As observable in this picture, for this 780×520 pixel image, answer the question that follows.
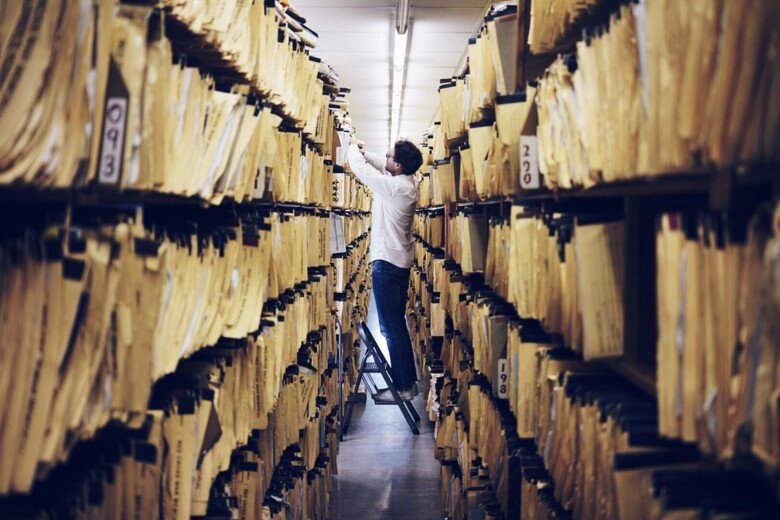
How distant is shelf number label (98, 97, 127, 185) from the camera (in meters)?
1.25

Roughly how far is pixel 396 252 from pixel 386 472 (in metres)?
1.74

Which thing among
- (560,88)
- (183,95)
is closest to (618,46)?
(560,88)

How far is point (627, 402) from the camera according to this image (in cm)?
159

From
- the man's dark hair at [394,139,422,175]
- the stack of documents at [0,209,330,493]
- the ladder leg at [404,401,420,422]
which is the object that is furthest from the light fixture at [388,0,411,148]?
the stack of documents at [0,209,330,493]

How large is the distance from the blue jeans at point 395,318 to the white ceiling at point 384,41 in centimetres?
229

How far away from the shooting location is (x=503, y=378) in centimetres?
279

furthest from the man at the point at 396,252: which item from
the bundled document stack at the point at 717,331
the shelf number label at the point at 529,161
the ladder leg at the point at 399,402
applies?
the bundled document stack at the point at 717,331

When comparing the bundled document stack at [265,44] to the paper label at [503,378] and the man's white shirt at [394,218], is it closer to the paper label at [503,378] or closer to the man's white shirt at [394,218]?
the paper label at [503,378]

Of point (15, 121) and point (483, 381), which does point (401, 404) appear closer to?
point (483, 381)

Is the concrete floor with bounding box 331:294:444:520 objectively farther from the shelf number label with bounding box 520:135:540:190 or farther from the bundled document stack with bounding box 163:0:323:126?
the shelf number label with bounding box 520:135:540:190

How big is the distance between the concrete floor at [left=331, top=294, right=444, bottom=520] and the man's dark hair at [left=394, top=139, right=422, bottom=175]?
6.75ft

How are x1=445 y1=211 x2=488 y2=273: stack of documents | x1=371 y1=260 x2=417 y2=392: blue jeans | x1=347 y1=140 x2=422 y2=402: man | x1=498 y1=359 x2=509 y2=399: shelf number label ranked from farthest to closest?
1. x1=371 y1=260 x2=417 y2=392: blue jeans
2. x1=347 y1=140 x2=422 y2=402: man
3. x1=445 y1=211 x2=488 y2=273: stack of documents
4. x1=498 y1=359 x2=509 y2=399: shelf number label

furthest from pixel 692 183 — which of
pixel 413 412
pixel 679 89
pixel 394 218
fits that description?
pixel 413 412

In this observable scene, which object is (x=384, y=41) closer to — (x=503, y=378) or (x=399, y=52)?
(x=399, y=52)
